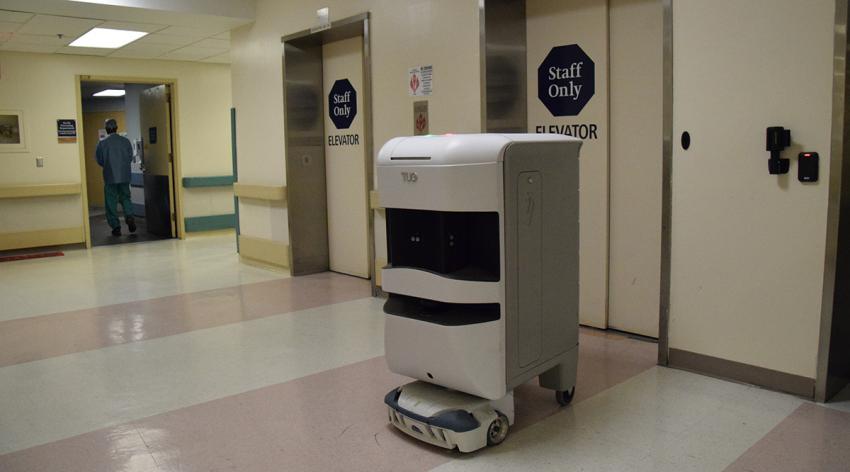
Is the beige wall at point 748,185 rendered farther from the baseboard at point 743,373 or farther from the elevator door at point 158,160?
the elevator door at point 158,160

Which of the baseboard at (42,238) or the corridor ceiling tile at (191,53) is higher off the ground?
the corridor ceiling tile at (191,53)

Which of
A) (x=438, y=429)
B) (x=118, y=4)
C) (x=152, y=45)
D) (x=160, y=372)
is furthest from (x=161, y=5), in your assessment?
(x=438, y=429)

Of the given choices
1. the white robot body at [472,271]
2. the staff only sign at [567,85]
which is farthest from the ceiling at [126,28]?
the white robot body at [472,271]

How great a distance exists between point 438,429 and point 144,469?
1159 mm

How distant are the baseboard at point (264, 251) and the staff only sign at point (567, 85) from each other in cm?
320

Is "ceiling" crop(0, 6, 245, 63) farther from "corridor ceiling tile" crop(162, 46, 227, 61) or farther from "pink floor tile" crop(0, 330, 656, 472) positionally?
"pink floor tile" crop(0, 330, 656, 472)

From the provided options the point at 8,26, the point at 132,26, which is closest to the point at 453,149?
the point at 132,26

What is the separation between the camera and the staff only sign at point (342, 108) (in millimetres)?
6258

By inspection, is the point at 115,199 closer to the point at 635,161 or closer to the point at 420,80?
the point at 420,80

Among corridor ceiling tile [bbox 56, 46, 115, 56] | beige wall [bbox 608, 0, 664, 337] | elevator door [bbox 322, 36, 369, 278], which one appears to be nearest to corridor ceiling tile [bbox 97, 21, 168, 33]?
corridor ceiling tile [bbox 56, 46, 115, 56]

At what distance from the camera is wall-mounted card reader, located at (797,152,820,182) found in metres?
2.99

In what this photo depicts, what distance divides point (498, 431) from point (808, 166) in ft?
5.94

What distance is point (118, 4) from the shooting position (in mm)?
6117

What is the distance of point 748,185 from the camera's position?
127 inches
